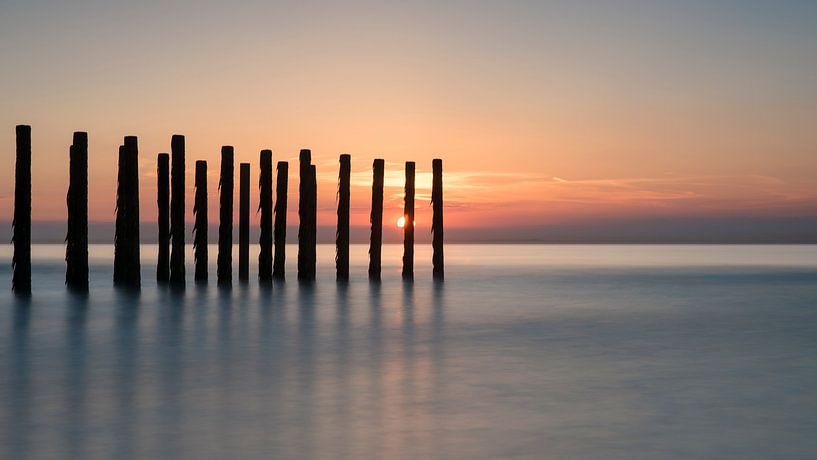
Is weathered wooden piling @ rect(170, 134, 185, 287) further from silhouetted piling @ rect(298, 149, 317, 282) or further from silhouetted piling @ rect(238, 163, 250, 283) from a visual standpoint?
silhouetted piling @ rect(298, 149, 317, 282)

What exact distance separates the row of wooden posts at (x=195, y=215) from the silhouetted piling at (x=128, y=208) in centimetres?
2

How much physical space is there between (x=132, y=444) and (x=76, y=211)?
12.8 metres

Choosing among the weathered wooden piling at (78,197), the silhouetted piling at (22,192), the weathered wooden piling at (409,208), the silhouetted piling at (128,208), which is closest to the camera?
the silhouetted piling at (22,192)

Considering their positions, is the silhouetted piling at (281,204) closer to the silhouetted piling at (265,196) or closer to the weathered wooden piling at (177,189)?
the silhouetted piling at (265,196)

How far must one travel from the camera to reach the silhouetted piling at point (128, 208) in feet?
63.5

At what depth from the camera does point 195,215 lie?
2130 cm

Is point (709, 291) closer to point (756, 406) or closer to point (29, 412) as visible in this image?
point (756, 406)

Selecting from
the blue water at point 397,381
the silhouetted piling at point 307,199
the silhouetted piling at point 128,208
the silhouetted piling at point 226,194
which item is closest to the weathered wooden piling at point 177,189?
the silhouetted piling at point 128,208

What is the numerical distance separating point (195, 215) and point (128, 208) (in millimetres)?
1989

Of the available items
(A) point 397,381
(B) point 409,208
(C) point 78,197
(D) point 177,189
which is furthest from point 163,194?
(A) point 397,381

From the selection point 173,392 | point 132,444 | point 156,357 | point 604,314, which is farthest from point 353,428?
point 604,314

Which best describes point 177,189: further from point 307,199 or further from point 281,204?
point 307,199

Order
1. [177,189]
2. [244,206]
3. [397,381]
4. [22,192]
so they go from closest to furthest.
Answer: [397,381] < [22,192] < [177,189] < [244,206]

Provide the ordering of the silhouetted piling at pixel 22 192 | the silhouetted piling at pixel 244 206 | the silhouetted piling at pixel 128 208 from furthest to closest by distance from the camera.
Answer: the silhouetted piling at pixel 244 206 → the silhouetted piling at pixel 128 208 → the silhouetted piling at pixel 22 192
